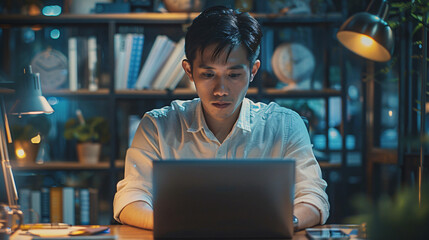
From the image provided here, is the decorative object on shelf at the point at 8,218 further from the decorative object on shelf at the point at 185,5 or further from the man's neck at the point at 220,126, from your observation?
the decorative object on shelf at the point at 185,5

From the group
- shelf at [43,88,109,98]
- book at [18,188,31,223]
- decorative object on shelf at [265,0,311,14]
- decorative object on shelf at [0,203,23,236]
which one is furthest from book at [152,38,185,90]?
decorative object on shelf at [0,203,23,236]

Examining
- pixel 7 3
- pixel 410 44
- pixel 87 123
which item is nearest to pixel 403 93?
pixel 410 44

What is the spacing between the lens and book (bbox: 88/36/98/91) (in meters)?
2.75

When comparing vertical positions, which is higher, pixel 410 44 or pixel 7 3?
pixel 7 3

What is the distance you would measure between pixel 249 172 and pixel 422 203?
2.12 ft

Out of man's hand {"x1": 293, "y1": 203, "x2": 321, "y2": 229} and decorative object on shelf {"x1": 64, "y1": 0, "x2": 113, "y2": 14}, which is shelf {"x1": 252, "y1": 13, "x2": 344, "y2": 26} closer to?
decorative object on shelf {"x1": 64, "y1": 0, "x2": 113, "y2": 14}

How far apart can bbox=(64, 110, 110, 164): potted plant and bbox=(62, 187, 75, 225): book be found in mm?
179

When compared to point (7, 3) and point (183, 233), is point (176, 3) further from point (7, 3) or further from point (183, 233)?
point (183, 233)

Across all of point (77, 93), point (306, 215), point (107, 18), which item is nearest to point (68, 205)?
point (77, 93)

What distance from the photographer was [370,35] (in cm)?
197

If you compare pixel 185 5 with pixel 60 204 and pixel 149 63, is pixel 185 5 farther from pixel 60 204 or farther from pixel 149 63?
pixel 60 204

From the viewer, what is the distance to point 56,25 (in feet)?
9.11

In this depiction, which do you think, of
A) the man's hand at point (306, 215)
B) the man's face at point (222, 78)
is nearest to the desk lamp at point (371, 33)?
the man's face at point (222, 78)

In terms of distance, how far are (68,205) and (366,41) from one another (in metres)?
1.74
